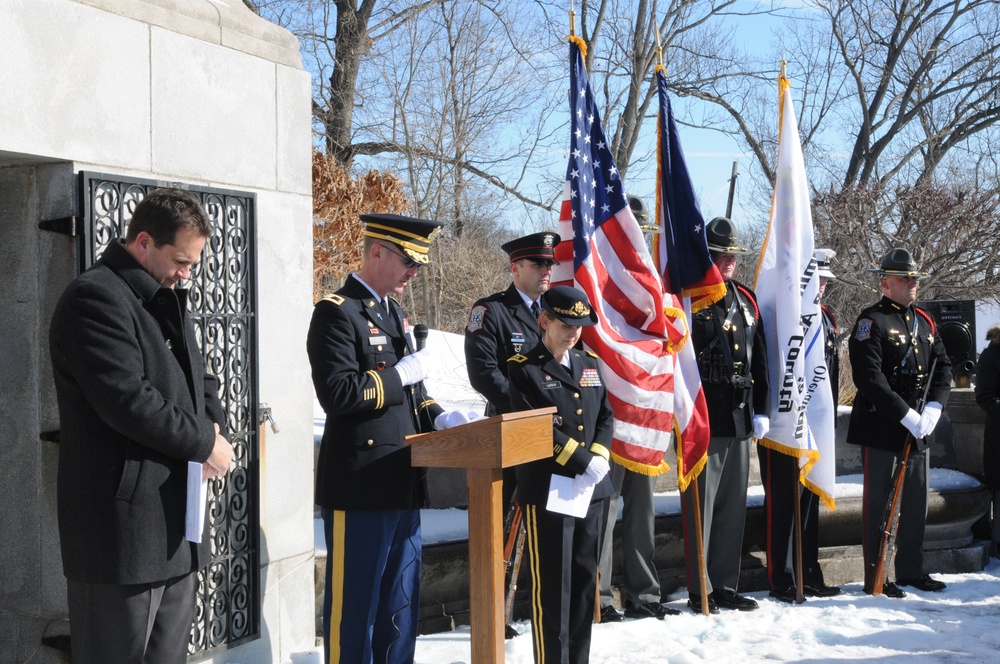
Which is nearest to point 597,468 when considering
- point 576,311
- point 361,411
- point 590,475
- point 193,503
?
point 590,475

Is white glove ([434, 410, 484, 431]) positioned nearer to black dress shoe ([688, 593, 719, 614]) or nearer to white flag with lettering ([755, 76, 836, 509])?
black dress shoe ([688, 593, 719, 614])

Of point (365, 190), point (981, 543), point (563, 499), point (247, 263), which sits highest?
point (365, 190)

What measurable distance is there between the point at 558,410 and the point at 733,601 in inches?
93.4

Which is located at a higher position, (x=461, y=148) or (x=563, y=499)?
(x=461, y=148)

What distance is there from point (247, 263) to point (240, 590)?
1.40 meters

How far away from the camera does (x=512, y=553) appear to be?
5266 mm

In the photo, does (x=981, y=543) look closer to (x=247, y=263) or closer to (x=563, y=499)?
(x=563, y=499)

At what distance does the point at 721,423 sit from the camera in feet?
19.7

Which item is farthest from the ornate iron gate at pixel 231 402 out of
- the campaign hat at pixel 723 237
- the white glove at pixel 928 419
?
the white glove at pixel 928 419

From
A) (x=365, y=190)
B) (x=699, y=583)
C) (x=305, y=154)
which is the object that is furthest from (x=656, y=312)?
(x=365, y=190)

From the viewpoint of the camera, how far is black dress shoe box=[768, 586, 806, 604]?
6.20 metres

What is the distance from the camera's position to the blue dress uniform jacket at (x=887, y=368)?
6426 mm

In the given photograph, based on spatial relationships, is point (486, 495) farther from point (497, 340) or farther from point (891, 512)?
point (891, 512)

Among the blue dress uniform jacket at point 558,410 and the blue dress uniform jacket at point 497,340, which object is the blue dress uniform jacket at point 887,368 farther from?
the blue dress uniform jacket at point 558,410
